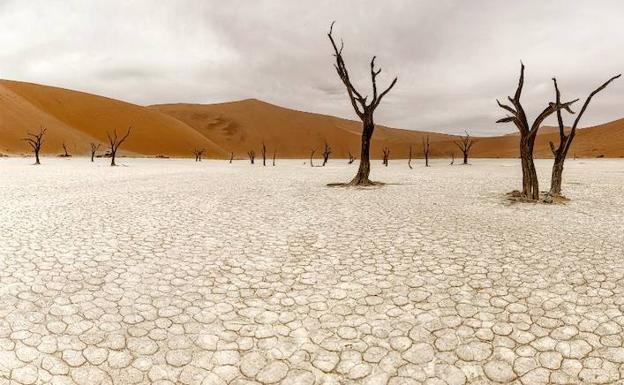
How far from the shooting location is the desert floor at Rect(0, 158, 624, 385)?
12.4ft

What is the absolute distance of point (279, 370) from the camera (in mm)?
3750

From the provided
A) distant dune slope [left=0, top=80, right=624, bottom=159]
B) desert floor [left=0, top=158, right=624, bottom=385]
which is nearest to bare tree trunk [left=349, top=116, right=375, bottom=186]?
desert floor [left=0, top=158, right=624, bottom=385]

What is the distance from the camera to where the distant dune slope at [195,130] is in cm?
7075

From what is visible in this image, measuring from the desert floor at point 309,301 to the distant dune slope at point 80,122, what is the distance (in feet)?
213

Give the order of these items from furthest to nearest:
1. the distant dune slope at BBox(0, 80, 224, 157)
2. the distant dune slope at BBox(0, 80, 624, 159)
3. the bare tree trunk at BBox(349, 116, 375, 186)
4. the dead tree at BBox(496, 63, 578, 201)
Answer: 1. the distant dune slope at BBox(0, 80, 624, 159)
2. the distant dune slope at BBox(0, 80, 224, 157)
3. the bare tree trunk at BBox(349, 116, 375, 186)
4. the dead tree at BBox(496, 63, 578, 201)

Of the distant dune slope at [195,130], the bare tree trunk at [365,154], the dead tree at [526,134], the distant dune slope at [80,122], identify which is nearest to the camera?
the dead tree at [526,134]

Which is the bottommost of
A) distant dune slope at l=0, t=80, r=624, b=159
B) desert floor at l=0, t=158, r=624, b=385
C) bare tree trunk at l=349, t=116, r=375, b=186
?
desert floor at l=0, t=158, r=624, b=385

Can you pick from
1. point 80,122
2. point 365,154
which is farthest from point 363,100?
point 80,122

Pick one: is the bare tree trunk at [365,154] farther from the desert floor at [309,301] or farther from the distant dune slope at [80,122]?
the distant dune slope at [80,122]

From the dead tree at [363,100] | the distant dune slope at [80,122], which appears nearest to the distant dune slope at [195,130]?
the distant dune slope at [80,122]

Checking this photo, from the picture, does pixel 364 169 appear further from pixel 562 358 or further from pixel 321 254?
pixel 562 358

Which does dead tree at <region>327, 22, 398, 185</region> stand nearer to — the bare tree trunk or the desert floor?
the bare tree trunk

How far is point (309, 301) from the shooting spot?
17.1ft

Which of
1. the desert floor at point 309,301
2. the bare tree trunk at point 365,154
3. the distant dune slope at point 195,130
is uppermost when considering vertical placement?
A: the distant dune slope at point 195,130
